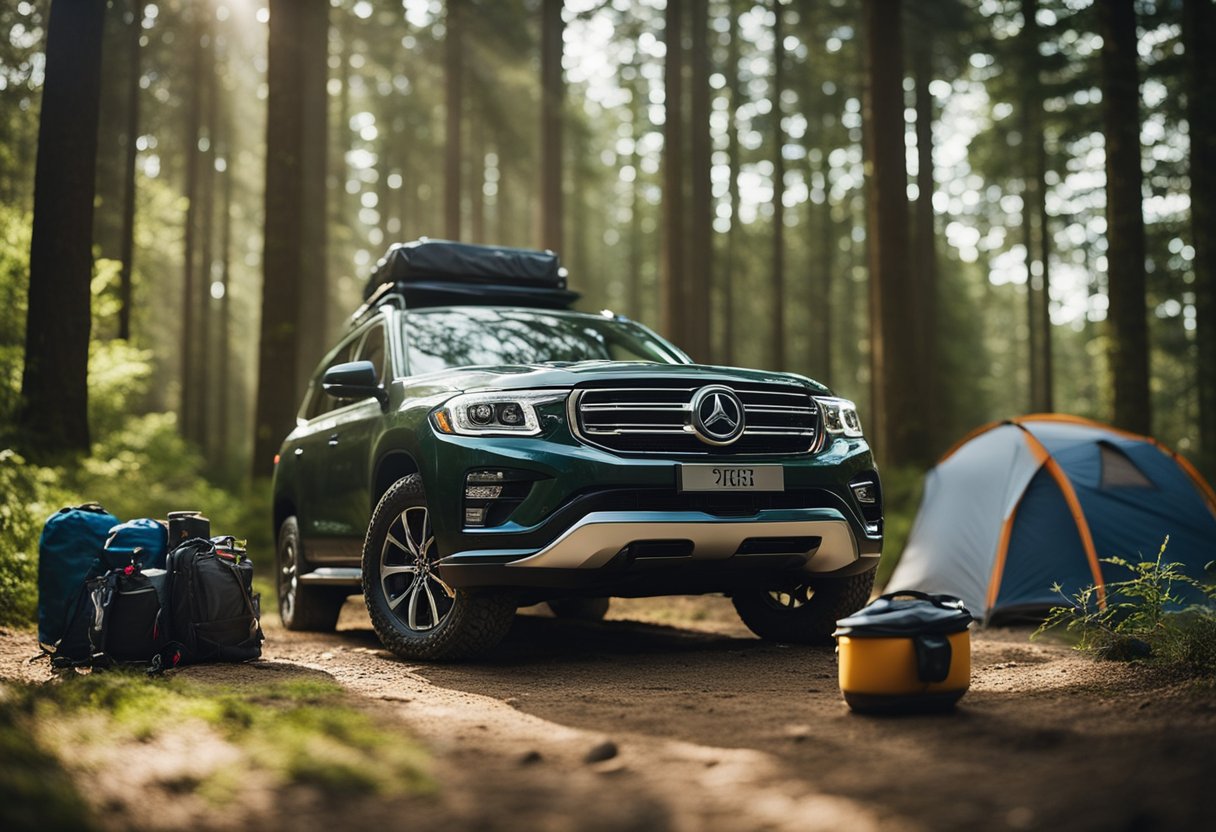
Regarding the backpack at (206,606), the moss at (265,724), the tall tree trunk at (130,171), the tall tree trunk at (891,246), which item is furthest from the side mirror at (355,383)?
the tall tree trunk at (130,171)

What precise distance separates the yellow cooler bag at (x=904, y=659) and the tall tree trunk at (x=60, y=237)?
8.26 m

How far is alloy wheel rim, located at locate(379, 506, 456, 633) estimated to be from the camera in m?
6.05

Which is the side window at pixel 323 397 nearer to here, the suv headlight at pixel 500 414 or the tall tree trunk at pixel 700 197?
the suv headlight at pixel 500 414

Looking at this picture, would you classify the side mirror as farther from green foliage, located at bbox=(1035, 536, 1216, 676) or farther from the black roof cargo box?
green foliage, located at bbox=(1035, 536, 1216, 676)

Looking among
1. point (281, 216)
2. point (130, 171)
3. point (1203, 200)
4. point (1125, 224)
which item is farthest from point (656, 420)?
point (130, 171)

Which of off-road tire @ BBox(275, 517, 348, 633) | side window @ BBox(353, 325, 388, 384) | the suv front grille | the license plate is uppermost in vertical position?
side window @ BBox(353, 325, 388, 384)

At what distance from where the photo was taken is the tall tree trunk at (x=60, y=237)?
10211 mm

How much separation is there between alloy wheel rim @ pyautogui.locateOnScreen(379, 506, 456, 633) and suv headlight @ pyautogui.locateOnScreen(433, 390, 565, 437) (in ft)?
1.81

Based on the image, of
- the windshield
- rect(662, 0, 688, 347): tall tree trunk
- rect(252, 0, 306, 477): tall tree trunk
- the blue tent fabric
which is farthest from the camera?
rect(662, 0, 688, 347): tall tree trunk

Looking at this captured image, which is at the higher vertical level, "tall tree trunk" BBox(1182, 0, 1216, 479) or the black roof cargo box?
"tall tree trunk" BBox(1182, 0, 1216, 479)

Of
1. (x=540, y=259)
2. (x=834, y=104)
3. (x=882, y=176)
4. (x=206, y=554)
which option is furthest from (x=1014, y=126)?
(x=206, y=554)

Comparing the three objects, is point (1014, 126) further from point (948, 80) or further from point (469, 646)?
point (469, 646)

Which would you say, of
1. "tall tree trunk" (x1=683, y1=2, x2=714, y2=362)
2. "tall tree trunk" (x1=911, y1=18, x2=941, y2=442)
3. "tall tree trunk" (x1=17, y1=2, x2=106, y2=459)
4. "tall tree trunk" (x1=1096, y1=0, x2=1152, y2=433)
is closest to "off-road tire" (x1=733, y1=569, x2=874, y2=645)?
"tall tree trunk" (x1=17, y1=2, x2=106, y2=459)

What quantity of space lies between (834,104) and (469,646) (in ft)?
96.4
